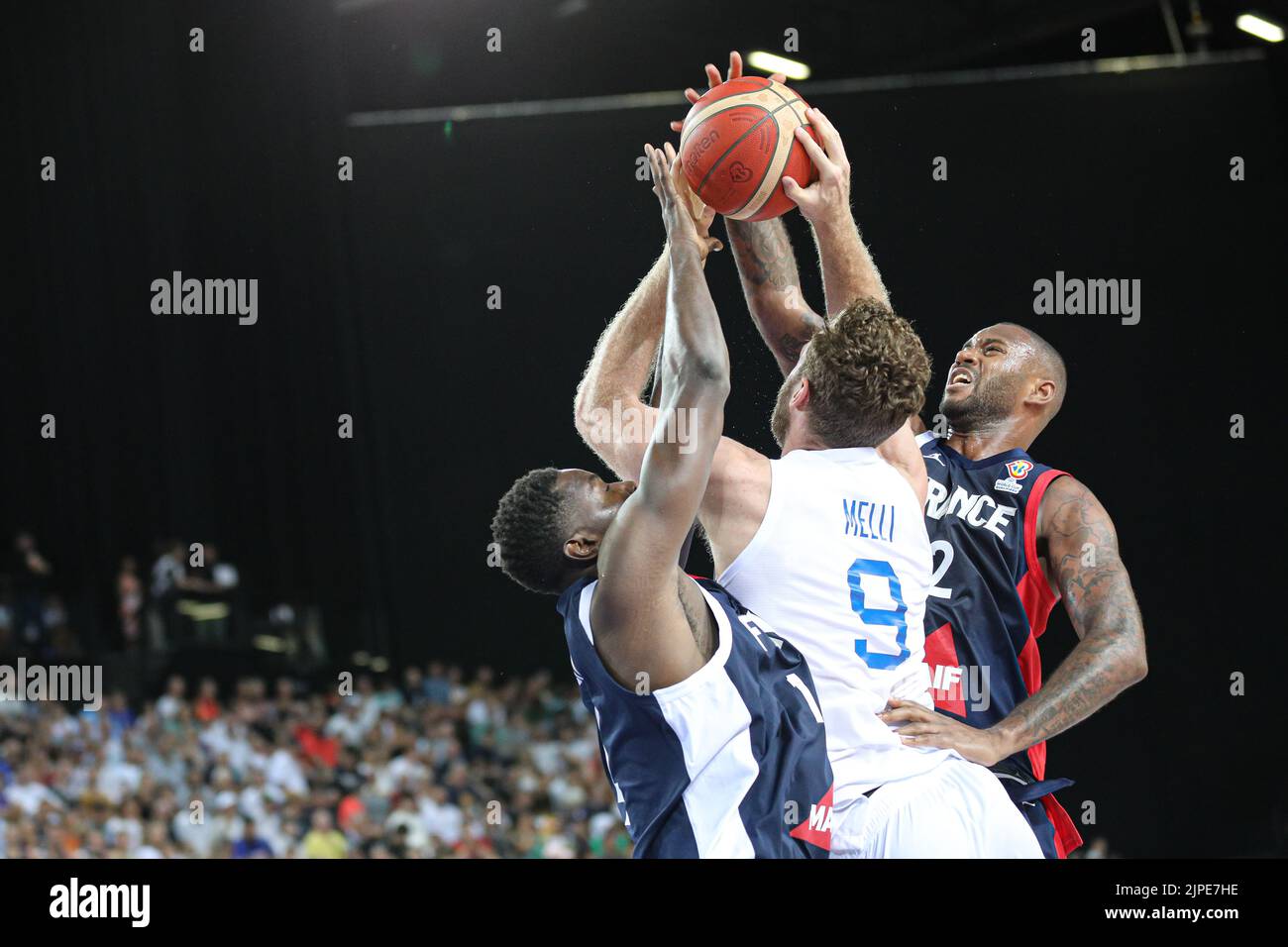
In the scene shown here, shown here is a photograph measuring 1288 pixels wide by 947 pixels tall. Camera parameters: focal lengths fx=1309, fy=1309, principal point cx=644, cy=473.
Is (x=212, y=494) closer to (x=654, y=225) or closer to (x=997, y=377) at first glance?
(x=654, y=225)

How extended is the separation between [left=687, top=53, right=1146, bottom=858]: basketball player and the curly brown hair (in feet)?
1.35

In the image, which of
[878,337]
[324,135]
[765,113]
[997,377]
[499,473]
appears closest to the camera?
[878,337]

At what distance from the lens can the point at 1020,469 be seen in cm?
407

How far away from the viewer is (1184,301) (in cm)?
898

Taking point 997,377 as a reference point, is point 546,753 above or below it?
below

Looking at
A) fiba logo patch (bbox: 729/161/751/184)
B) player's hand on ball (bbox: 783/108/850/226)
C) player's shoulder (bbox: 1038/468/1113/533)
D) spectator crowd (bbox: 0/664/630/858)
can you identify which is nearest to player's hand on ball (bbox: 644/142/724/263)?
fiba logo patch (bbox: 729/161/751/184)

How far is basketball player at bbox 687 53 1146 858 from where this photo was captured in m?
3.66

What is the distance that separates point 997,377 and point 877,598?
136 cm

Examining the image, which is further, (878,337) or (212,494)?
(212,494)

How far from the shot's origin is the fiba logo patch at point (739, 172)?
11.3ft

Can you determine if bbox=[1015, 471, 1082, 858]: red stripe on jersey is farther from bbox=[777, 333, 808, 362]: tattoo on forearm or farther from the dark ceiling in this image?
the dark ceiling

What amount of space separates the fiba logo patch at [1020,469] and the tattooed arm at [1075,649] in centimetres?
9

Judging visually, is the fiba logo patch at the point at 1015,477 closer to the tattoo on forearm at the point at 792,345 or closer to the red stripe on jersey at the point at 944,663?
the red stripe on jersey at the point at 944,663
